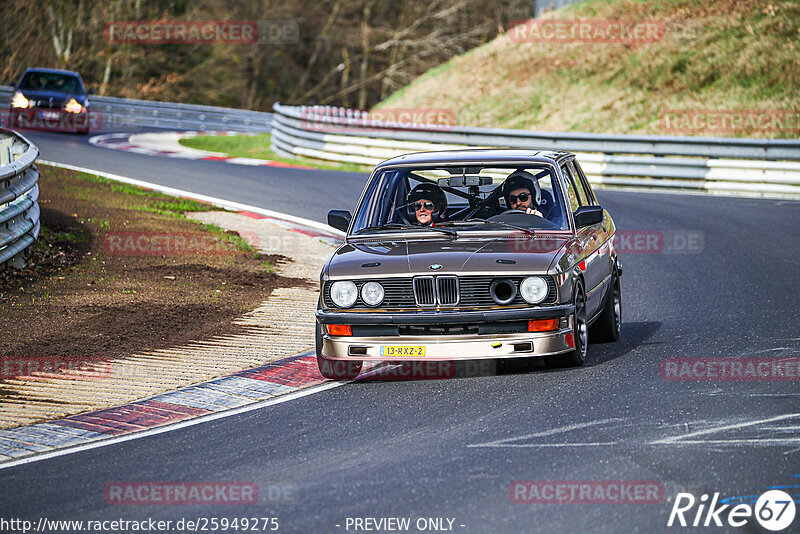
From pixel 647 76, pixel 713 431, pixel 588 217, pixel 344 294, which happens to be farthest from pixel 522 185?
pixel 647 76

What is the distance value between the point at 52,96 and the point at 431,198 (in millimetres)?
23151

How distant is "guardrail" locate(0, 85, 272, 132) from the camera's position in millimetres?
36844

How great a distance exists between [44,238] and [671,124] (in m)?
17.4

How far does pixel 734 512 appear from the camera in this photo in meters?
5.06

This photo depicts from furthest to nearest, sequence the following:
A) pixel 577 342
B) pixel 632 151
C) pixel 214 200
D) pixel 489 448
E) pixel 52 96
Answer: pixel 52 96, pixel 632 151, pixel 214 200, pixel 577 342, pixel 489 448

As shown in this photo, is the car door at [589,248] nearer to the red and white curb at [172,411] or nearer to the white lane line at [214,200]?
the red and white curb at [172,411]

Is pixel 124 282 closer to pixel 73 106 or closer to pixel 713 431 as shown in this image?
pixel 713 431

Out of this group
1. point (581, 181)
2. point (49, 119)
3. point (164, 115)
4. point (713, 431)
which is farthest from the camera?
point (164, 115)

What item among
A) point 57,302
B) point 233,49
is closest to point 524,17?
point 233,49

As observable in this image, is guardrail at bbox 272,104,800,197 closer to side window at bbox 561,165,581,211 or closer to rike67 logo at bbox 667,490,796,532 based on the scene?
side window at bbox 561,165,581,211

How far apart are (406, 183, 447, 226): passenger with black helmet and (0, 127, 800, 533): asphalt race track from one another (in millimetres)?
1452

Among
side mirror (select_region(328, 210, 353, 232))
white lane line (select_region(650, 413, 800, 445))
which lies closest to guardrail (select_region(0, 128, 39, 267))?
side mirror (select_region(328, 210, 353, 232))

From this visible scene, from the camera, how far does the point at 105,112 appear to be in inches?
1478

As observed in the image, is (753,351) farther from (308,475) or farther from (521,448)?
(308,475)
